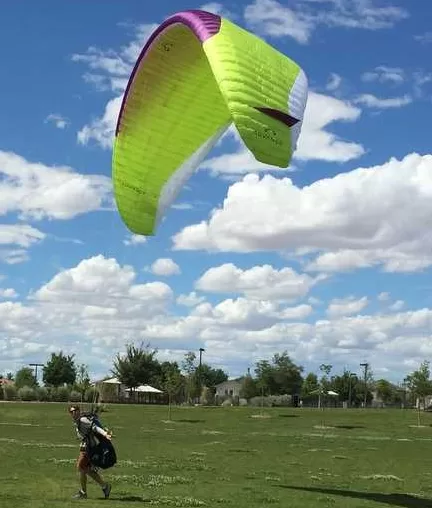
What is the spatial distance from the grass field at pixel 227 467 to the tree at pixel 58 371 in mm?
67513

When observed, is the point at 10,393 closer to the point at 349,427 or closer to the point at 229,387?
the point at 349,427

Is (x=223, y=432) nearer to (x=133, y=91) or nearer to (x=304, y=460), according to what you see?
(x=304, y=460)

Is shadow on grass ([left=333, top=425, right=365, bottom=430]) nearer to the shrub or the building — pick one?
the shrub

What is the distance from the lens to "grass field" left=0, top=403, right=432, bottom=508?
1611 centimetres

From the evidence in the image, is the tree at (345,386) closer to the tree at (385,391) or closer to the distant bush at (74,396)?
the tree at (385,391)

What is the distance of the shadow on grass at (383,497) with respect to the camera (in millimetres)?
16438

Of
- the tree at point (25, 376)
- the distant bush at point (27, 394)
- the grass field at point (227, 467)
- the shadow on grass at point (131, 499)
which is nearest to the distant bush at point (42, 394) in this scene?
the distant bush at point (27, 394)

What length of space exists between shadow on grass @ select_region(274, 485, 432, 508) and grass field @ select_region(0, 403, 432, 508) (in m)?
0.03

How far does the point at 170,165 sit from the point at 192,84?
1736 millimetres

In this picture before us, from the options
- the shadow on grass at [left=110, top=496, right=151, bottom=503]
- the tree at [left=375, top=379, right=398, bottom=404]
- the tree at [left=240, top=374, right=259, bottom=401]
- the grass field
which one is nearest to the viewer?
the shadow on grass at [left=110, top=496, right=151, bottom=503]

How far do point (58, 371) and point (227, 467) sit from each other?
3608 inches

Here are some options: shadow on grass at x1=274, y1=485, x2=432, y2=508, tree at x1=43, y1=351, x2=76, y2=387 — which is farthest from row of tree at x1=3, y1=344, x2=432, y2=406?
shadow on grass at x1=274, y1=485, x2=432, y2=508

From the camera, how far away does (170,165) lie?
18.3 metres

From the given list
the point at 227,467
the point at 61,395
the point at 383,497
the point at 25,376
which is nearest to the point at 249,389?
the point at 25,376
